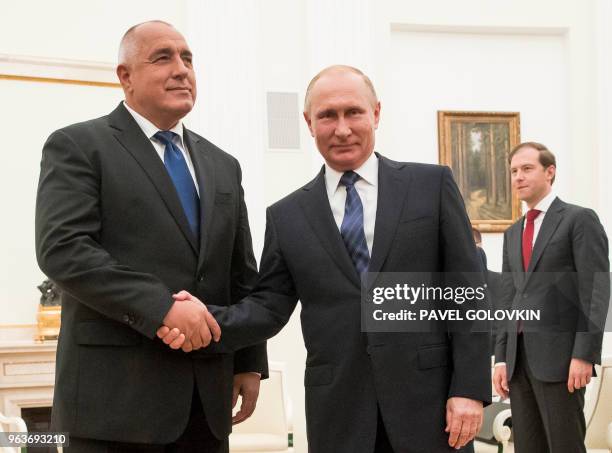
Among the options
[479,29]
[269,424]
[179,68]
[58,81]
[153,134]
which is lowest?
[269,424]

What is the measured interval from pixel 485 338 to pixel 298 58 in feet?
19.1

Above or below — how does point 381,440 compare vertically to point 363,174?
below

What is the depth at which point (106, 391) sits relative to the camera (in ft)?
8.60

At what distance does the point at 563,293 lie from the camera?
4867 mm

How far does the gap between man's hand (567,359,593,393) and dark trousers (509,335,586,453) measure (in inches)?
2.6

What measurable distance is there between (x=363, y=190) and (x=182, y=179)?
647mm

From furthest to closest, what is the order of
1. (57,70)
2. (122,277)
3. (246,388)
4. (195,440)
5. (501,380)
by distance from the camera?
1. (57,70)
2. (501,380)
3. (246,388)
4. (195,440)
5. (122,277)

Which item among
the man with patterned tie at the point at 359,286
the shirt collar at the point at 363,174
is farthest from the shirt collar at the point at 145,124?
the shirt collar at the point at 363,174

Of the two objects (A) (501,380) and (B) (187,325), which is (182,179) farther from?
(A) (501,380)

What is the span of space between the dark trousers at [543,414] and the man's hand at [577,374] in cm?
7

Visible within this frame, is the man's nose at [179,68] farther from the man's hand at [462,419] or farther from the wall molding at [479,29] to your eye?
the wall molding at [479,29]

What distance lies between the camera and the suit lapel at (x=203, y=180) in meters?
2.83

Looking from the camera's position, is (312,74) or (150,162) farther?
(312,74)

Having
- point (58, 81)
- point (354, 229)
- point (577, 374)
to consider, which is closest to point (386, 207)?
point (354, 229)
